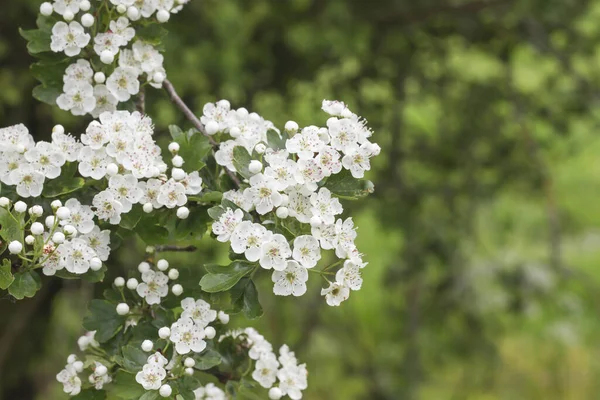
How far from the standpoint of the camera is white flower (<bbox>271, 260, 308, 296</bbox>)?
0.92 metres

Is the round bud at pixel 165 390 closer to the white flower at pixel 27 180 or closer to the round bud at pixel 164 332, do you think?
the round bud at pixel 164 332

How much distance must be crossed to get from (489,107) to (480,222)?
2.84ft

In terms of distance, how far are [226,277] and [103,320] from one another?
21 cm

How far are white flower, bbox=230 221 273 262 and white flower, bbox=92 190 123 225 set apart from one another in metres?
0.15

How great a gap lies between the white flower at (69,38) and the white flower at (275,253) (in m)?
0.39

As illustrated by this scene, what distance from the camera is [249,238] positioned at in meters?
0.91

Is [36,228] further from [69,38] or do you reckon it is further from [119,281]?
[69,38]

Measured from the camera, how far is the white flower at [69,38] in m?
1.05

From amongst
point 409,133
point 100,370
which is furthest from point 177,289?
point 409,133

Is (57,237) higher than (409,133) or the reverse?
the reverse

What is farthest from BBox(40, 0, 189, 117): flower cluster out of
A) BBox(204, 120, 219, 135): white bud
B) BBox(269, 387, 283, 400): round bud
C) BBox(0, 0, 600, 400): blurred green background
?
BBox(0, 0, 600, 400): blurred green background

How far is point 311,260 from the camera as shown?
90 cm

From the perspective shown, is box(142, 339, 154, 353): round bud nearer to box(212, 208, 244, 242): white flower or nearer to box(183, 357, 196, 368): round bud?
box(183, 357, 196, 368): round bud

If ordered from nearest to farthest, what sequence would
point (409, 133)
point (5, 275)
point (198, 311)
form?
point (5, 275)
point (198, 311)
point (409, 133)
